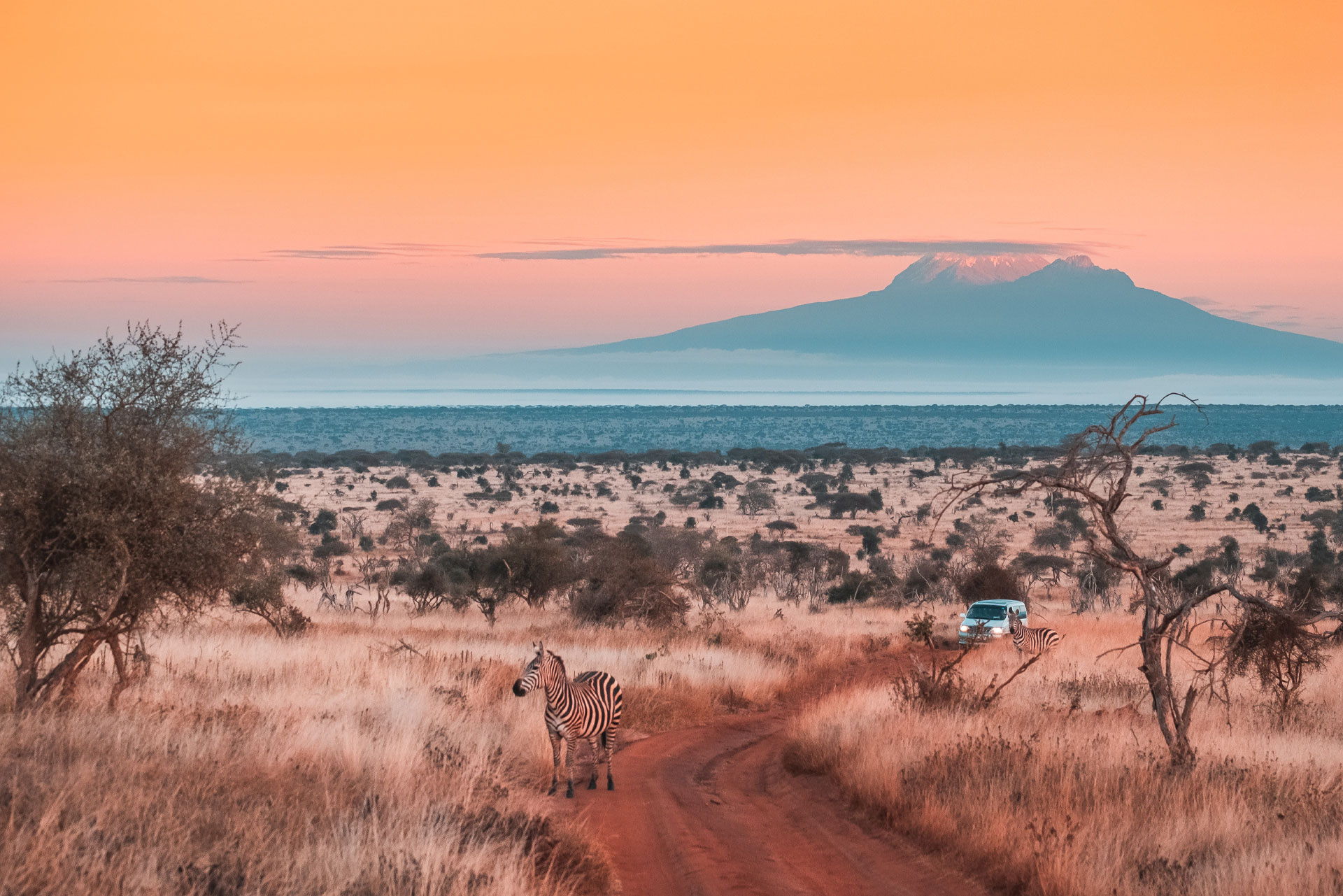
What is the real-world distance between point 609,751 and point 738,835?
2211 mm

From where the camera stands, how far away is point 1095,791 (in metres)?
9.99

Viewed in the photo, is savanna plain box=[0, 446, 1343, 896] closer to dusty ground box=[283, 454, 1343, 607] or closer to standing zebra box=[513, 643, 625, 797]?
standing zebra box=[513, 643, 625, 797]

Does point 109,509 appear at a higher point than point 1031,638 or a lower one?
higher

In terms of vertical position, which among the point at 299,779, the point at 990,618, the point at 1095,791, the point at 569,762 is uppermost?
the point at 299,779

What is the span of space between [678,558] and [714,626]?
46.3 feet

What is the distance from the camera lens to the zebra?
937 inches

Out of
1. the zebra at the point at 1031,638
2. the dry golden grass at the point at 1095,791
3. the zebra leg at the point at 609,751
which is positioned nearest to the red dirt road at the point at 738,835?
the zebra leg at the point at 609,751

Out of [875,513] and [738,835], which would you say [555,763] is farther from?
[875,513]

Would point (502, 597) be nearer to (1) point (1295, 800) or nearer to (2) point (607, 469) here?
(1) point (1295, 800)

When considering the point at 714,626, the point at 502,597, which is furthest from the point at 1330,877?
the point at 502,597

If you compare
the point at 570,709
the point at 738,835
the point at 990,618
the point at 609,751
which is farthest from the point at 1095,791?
the point at 990,618

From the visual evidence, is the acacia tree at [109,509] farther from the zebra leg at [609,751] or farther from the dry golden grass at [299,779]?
the zebra leg at [609,751]

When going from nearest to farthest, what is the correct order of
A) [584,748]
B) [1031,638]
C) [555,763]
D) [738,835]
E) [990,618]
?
[738,835] → [555,763] → [584,748] → [1031,638] → [990,618]

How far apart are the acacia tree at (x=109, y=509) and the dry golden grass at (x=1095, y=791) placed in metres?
7.18
